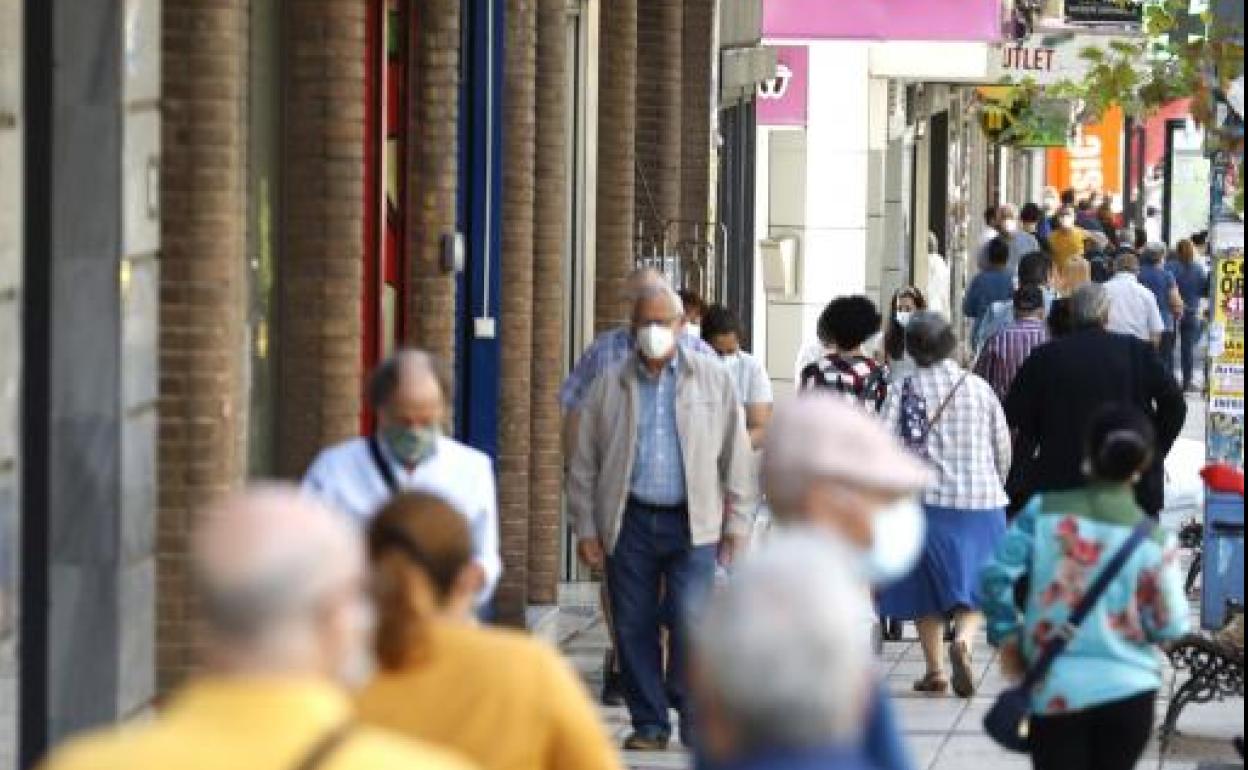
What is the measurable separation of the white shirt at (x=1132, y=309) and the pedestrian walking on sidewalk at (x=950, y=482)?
310 inches

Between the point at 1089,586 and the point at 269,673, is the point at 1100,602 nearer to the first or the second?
the point at 1089,586

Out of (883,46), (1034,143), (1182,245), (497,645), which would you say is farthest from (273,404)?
(1034,143)

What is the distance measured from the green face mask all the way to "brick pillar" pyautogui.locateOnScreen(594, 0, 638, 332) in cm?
1120

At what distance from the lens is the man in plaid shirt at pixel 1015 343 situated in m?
18.3

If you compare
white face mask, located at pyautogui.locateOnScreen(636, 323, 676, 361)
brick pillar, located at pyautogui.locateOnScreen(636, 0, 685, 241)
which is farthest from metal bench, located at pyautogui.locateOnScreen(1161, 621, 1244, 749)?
brick pillar, located at pyautogui.locateOnScreen(636, 0, 685, 241)

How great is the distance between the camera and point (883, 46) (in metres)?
33.1

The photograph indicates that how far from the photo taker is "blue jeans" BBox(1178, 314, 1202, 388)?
39.1 m

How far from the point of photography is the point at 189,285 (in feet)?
38.0

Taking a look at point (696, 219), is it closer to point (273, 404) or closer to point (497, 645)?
point (273, 404)

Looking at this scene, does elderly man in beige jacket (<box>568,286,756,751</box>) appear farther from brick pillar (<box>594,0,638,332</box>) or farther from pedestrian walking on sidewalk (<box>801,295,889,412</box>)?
brick pillar (<box>594,0,638,332</box>)

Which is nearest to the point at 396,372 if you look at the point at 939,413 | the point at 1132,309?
the point at 939,413

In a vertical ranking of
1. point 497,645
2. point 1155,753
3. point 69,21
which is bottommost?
point 1155,753

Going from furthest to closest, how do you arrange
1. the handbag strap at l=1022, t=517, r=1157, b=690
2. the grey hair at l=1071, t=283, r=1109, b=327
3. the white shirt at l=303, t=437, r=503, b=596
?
1. the grey hair at l=1071, t=283, r=1109, b=327
2. the handbag strap at l=1022, t=517, r=1157, b=690
3. the white shirt at l=303, t=437, r=503, b=596

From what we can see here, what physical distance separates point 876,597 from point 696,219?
6824 millimetres
